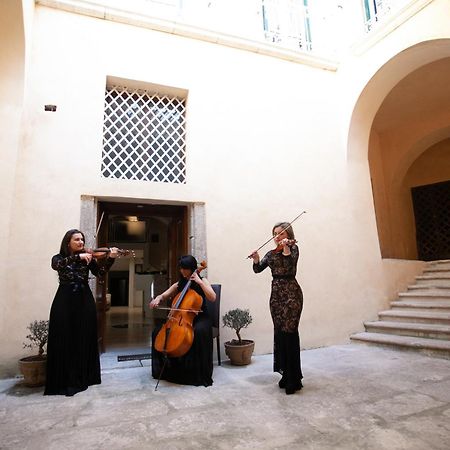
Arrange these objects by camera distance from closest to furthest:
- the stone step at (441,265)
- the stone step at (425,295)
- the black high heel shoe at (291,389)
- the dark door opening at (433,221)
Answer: the black high heel shoe at (291,389), the stone step at (425,295), the stone step at (441,265), the dark door opening at (433,221)

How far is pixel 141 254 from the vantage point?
13391mm

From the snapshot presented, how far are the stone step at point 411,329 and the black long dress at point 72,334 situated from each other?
125 inches

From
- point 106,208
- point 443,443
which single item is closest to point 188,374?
point 443,443

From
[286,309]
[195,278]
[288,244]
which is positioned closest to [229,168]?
[195,278]

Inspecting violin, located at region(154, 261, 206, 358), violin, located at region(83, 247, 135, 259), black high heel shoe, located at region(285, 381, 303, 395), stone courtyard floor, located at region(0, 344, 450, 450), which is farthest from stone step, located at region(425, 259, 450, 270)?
violin, located at region(83, 247, 135, 259)

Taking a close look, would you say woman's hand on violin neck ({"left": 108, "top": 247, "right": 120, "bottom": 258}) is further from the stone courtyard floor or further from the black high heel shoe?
the black high heel shoe

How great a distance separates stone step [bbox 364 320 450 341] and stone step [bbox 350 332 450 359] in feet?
0.20

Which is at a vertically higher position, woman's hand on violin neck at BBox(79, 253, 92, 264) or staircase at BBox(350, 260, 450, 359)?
woman's hand on violin neck at BBox(79, 253, 92, 264)

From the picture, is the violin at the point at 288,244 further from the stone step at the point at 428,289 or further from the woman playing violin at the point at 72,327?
the stone step at the point at 428,289

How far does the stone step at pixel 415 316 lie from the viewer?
3.77m

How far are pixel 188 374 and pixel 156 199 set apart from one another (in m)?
1.76

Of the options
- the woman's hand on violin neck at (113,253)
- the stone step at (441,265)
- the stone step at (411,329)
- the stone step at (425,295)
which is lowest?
the stone step at (411,329)

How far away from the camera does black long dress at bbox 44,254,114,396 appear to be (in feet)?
8.07

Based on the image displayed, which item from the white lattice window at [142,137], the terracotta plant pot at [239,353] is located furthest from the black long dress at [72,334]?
the white lattice window at [142,137]
